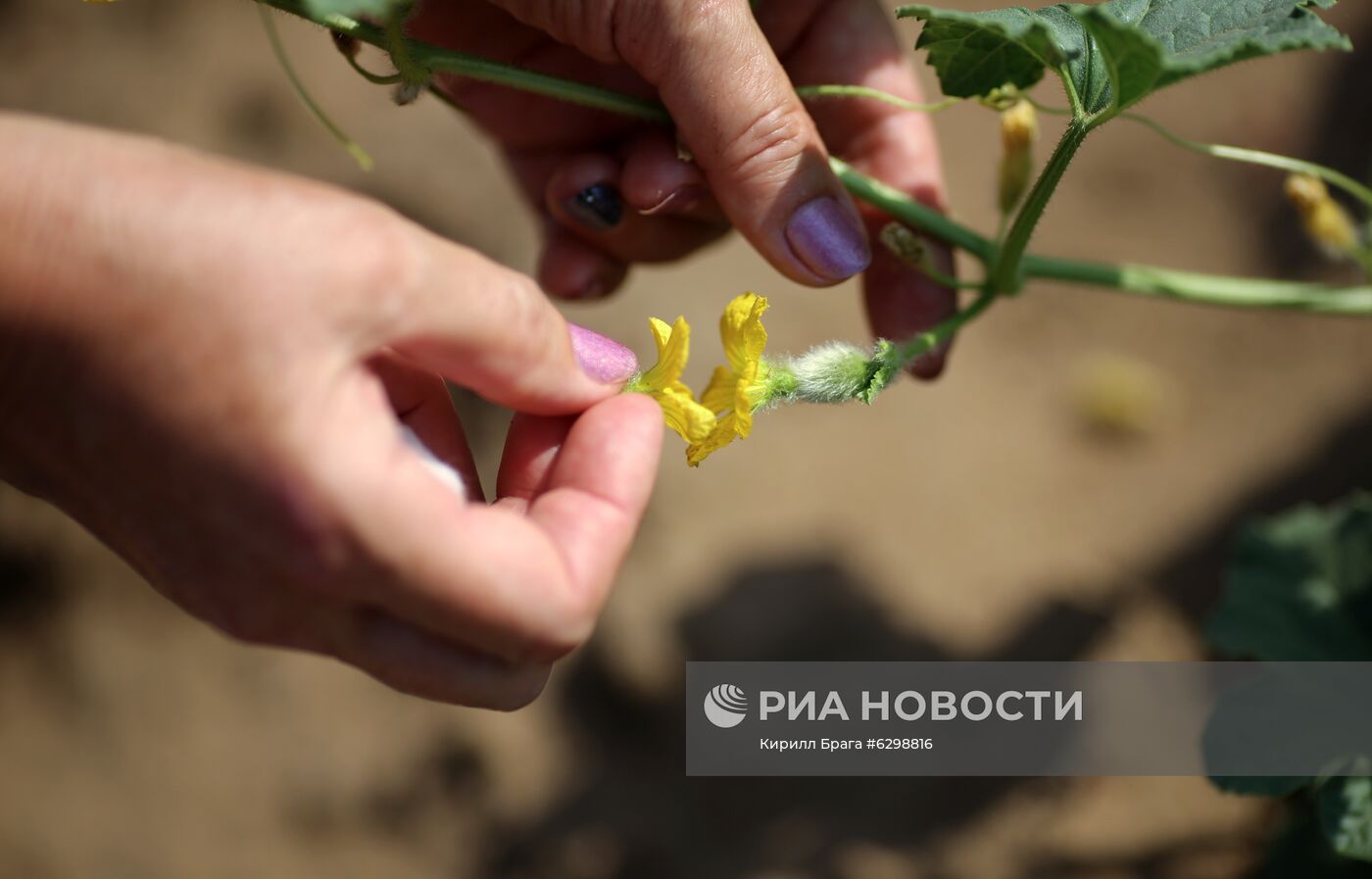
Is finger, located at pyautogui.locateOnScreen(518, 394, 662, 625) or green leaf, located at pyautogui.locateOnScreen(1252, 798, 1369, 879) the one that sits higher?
finger, located at pyautogui.locateOnScreen(518, 394, 662, 625)

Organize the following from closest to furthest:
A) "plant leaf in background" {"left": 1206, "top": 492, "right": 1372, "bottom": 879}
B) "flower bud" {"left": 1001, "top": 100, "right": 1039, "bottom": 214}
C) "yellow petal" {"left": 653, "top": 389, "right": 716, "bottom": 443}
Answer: "yellow petal" {"left": 653, "top": 389, "right": 716, "bottom": 443} → "flower bud" {"left": 1001, "top": 100, "right": 1039, "bottom": 214} → "plant leaf in background" {"left": 1206, "top": 492, "right": 1372, "bottom": 879}

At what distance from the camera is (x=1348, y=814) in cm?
218

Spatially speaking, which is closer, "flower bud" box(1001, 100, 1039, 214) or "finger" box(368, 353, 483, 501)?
"finger" box(368, 353, 483, 501)

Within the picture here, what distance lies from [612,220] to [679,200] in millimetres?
332

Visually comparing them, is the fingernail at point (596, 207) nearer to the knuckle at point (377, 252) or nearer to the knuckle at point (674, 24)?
the knuckle at point (674, 24)

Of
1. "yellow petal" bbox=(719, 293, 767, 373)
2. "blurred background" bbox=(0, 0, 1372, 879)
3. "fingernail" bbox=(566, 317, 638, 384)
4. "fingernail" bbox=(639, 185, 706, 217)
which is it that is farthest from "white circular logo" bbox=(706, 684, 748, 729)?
"fingernail" bbox=(566, 317, 638, 384)

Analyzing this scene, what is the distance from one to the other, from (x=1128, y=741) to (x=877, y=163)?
210cm

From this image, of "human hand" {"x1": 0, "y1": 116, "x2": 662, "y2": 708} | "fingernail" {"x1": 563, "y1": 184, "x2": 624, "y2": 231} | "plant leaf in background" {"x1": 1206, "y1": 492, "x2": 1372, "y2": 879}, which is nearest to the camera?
"human hand" {"x1": 0, "y1": 116, "x2": 662, "y2": 708}

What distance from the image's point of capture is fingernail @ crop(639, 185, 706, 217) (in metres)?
2.13

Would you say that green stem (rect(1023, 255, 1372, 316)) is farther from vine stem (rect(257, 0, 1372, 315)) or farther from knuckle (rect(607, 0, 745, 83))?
knuckle (rect(607, 0, 745, 83))

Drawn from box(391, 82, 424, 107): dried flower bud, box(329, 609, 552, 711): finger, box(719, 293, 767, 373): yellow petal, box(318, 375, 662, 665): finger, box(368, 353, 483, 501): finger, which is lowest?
box(329, 609, 552, 711): finger

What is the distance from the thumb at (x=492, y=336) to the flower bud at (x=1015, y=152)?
3.64 ft

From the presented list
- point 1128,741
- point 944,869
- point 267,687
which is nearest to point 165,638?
point 267,687

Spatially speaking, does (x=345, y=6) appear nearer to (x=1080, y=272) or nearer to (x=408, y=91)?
(x=408, y=91)
